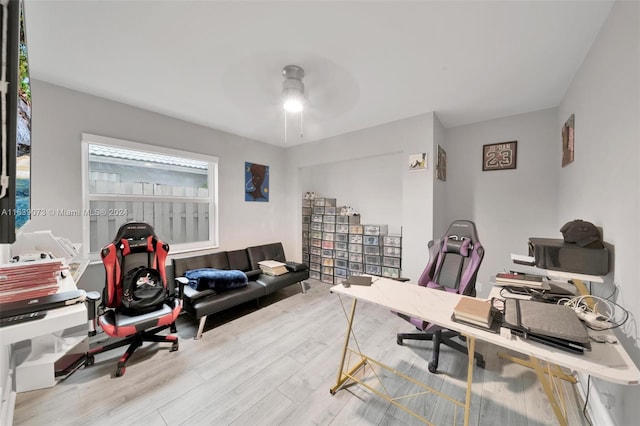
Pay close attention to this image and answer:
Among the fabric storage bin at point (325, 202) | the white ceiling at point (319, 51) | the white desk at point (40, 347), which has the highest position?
the white ceiling at point (319, 51)

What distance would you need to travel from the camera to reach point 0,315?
0.87 metres

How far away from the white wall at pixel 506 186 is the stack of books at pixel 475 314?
2394mm

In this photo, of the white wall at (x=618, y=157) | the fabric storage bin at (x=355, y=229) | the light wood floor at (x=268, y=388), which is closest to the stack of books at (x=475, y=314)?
the white wall at (x=618, y=157)

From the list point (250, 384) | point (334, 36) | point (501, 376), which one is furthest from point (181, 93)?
point (501, 376)

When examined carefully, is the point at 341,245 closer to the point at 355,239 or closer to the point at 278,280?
the point at 355,239

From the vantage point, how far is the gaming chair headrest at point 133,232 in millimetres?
2297

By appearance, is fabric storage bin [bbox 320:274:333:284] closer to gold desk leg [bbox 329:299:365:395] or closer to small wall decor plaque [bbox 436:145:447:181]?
gold desk leg [bbox 329:299:365:395]

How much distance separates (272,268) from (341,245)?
132cm

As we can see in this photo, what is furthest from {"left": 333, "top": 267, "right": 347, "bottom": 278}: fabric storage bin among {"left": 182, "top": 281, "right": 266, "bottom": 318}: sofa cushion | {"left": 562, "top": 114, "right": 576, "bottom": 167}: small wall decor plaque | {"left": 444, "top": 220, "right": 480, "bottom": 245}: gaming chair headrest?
{"left": 562, "top": 114, "right": 576, "bottom": 167}: small wall decor plaque

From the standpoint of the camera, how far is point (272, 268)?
3.50 meters

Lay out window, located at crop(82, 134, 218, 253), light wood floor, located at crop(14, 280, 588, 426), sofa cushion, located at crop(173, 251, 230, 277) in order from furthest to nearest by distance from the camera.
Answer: sofa cushion, located at crop(173, 251, 230, 277)
window, located at crop(82, 134, 218, 253)
light wood floor, located at crop(14, 280, 588, 426)

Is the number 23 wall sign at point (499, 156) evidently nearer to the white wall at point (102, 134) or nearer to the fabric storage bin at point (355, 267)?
the fabric storage bin at point (355, 267)

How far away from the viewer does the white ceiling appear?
4.76ft

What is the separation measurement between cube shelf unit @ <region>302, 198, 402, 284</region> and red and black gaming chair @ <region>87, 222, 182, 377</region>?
2541 mm
